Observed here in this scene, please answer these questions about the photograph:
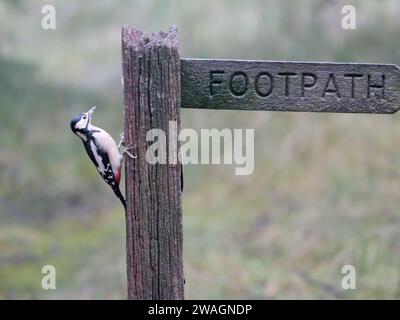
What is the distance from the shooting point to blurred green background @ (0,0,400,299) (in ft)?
20.2

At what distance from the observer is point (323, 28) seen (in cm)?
739


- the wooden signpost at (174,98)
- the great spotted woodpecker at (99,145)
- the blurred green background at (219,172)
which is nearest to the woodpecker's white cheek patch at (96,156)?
the great spotted woodpecker at (99,145)

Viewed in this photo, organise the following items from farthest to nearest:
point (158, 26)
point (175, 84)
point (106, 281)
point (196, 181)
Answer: point (158, 26)
point (196, 181)
point (106, 281)
point (175, 84)

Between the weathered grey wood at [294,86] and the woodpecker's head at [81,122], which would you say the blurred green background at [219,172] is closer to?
the woodpecker's head at [81,122]

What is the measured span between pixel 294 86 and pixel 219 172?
161 inches

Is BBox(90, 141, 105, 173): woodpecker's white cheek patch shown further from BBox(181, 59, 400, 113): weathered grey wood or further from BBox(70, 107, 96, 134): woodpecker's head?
BBox(181, 59, 400, 113): weathered grey wood

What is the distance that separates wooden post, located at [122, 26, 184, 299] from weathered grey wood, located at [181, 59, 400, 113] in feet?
0.41

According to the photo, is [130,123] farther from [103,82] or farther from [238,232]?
[103,82]

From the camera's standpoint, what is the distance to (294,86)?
293cm

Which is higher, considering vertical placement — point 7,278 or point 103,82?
point 103,82

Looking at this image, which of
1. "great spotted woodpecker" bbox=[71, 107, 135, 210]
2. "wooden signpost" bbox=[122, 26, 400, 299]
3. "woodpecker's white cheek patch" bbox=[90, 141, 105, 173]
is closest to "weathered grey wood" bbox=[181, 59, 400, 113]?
"wooden signpost" bbox=[122, 26, 400, 299]

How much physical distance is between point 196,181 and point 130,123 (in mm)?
4224

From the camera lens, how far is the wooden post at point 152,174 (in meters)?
2.80
